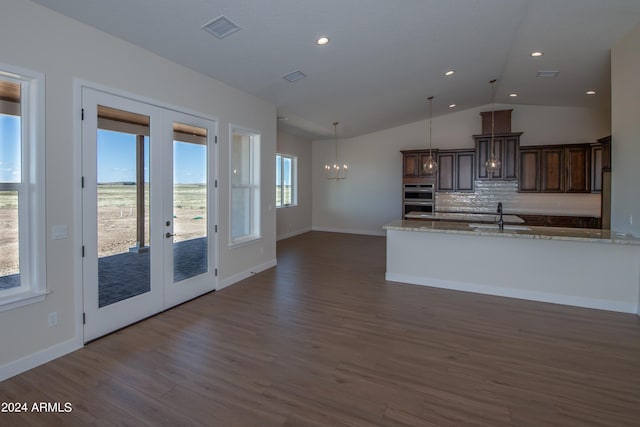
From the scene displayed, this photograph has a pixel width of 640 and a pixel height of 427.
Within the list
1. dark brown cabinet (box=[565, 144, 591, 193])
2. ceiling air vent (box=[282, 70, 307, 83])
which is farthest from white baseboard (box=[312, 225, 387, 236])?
ceiling air vent (box=[282, 70, 307, 83])

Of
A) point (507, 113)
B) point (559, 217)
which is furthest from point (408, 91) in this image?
point (559, 217)

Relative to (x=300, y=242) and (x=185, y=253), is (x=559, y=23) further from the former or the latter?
(x=300, y=242)

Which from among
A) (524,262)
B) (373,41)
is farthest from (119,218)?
(524,262)

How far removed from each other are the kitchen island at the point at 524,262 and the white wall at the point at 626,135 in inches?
11.9

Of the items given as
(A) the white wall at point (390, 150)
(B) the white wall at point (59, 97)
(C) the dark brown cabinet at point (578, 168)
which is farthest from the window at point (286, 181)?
(C) the dark brown cabinet at point (578, 168)

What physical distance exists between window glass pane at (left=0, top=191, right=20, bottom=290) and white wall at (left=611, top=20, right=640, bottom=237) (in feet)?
20.2

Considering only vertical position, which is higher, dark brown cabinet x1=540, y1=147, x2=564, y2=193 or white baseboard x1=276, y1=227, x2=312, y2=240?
dark brown cabinet x1=540, y1=147, x2=564, y2=193

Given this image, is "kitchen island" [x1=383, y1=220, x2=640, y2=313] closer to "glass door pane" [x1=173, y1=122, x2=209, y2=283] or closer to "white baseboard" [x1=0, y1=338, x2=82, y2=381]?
"glass door pane" [x1=173, y1=122, x2=209, y2=283]

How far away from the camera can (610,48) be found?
4.27 meters

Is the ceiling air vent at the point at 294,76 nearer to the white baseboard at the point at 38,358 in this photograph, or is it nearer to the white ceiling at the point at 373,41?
the white ceiling at the point at 373,41

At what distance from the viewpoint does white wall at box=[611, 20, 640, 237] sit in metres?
3.73

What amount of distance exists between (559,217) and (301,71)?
6408mm

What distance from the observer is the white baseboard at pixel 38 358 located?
243cm

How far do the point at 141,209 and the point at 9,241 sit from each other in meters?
1.11
